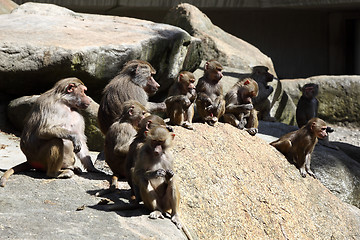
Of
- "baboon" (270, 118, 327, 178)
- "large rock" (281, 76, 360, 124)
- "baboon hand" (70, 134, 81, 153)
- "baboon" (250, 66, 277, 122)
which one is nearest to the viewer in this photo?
"baboon hand" (70, 134, 81, 153)

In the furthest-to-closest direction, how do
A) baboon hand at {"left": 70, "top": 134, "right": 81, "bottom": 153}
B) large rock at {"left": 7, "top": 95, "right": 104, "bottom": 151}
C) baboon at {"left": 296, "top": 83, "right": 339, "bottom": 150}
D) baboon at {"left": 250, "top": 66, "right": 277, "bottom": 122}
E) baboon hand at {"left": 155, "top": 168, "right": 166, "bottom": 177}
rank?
baboon at {"left": 296, "top": 83, "right": 339, "bottom": 150}, baboon at {"left": 250, "top": 66, "right": 277, "bottom": 122}, large rock at {"left": 7, "top": 95, "right": 104, "bottom": 151}, baboon hand at {"left": 70, "top": 134, "right": 81, "bottom": 153}, baboon hand at {"left": 155, "top": 168, "right": 166, "bottom": 177}

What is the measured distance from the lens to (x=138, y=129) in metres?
6.73

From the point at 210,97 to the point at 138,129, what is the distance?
2.09 metres

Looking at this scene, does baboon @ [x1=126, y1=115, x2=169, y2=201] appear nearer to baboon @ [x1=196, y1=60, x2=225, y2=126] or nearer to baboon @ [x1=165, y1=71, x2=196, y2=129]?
baboon @ [x1=165, y1=71, x2=196, y2=129]

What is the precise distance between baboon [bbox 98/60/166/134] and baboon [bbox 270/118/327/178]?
6.82 feet

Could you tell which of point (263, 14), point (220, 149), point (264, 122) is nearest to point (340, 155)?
point (264, 122)

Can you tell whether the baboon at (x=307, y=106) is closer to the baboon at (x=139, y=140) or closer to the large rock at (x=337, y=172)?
the large rock at (x=337, y=172)

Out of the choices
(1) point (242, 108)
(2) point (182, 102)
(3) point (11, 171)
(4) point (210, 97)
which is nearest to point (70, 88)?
(3) point (11, 171)

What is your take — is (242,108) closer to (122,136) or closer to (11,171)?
(122,136)

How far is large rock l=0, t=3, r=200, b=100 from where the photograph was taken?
1025 cm

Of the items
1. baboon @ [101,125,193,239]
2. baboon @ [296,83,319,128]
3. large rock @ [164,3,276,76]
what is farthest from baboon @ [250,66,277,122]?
baboon @ [101,125,193,239]

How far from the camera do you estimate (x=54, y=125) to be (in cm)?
666

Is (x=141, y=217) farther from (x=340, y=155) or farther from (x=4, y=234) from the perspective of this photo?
(x=340, y=155)

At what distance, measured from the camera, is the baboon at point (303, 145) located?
29.1 feet
